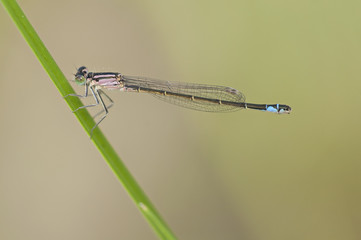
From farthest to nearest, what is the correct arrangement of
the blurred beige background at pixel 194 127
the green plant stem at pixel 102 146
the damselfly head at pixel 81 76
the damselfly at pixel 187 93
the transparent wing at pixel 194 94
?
the blurred beige background at pixel 194 127 → the transparent wing at pixel 194 94 → the damselfly at pixel 187 93 → the damselfly head at pixel 81 76 → the green plant stem at pixel 102 146

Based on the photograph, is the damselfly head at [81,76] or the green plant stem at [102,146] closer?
the green plant stem at [102,146]

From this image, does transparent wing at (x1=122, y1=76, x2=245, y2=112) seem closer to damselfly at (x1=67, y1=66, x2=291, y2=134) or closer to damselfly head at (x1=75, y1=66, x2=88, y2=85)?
damselfly at (x1=67, y1=66, x2=291, y2=134)

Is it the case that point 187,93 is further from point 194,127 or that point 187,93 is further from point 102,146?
point 102,146

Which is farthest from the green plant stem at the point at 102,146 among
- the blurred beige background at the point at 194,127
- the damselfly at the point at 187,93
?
the blurred beige background at the point at 194,127

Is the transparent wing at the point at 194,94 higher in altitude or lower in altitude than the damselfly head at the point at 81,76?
lower

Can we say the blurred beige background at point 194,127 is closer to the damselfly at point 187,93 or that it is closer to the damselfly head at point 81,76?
the damselfly at point 187,93

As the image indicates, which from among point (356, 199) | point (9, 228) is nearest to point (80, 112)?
point (9, 228)

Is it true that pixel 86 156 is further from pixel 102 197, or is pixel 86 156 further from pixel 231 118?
pixel 231 118
